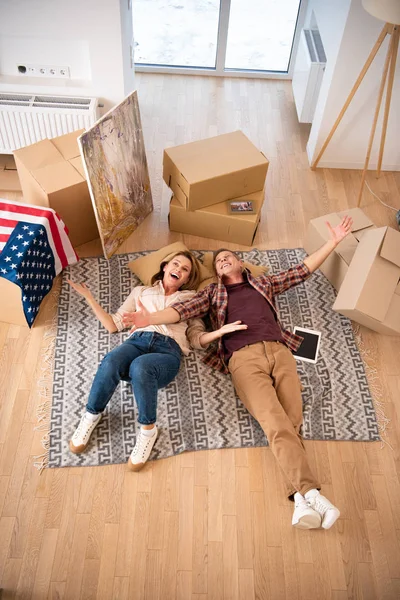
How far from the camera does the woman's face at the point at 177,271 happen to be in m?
2.63

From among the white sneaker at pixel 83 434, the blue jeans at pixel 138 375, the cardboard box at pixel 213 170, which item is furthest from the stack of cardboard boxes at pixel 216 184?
the white sneaker at pixel 83 434

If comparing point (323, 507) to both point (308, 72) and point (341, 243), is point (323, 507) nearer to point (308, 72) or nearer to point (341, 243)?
point (341, 243)

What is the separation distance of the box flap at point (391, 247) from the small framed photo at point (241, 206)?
2.76 ft

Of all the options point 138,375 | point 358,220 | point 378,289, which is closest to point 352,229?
point 358,220

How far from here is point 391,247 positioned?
2674 millimetres

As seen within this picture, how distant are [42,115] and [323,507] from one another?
282cm

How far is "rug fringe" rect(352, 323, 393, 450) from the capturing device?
253 cm

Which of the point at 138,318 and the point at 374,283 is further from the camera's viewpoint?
the point at 374,283

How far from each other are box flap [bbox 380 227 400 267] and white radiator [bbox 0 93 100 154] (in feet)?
6.46

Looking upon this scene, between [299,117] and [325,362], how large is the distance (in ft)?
7.43

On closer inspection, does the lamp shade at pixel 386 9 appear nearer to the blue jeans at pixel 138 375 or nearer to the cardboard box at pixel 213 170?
the cardboard box at pixel 213 170

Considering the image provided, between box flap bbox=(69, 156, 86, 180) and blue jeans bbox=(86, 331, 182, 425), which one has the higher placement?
box flap bbox=(69, 156, 86, 180)

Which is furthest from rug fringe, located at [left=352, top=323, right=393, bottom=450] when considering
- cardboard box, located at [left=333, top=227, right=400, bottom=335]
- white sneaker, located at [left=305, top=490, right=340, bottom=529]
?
white sneaker, located at [left=305, top=490, right=340, bottom=529]

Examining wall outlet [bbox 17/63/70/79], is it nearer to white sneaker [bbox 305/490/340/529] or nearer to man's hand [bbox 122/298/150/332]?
man's hand [bbox 122/298/150/332]
